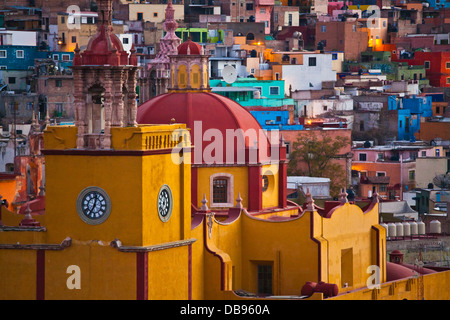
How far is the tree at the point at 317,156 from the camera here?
101 m

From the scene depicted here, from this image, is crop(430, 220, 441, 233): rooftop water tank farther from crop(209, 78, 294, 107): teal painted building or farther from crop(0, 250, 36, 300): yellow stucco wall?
crop(0, 250, 36, 300): yellow stucco wall

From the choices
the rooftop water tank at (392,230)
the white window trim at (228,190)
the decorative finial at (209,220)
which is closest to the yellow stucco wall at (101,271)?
the decorative finial at (209,220)

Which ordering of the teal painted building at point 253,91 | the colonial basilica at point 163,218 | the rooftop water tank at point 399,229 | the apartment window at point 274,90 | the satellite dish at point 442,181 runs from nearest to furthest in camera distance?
the colonial basilica at point 163,218
the rooftop water tank at point 399,229
the satellite dish at point 442,181
the teal painted building at point 253,91
the apartment window at point 274,90

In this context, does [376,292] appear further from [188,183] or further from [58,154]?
[58,154]

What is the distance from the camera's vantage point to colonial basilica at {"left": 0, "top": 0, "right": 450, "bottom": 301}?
55.8 meters

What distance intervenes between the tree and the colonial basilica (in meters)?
35.5

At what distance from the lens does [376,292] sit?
64.1 m

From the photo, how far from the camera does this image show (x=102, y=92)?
186ft

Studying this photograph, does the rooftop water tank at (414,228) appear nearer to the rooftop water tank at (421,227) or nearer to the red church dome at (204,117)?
the rooftop water tank at (421,227)

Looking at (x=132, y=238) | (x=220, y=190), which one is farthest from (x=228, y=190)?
(x=132, y=238)

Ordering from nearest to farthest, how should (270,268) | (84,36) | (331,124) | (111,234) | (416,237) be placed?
1. (111,234)
2. (270,268)
3. (416,237)
4. (331,124)
5. (84,36)

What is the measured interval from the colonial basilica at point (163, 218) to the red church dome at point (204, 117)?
32 mm

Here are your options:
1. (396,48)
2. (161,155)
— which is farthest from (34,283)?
(396,48)

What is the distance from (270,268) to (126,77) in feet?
29.3
